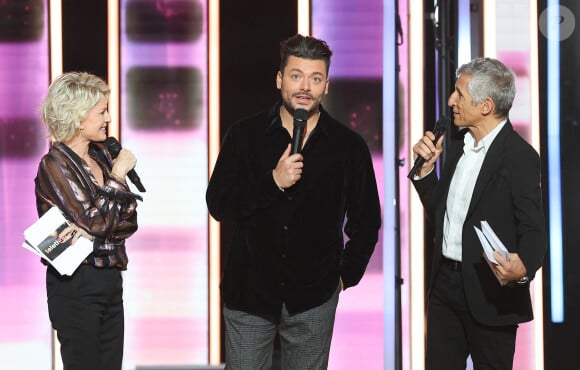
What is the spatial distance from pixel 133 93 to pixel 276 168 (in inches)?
55.1

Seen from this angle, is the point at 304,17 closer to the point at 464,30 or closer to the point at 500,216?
the point at 464,30

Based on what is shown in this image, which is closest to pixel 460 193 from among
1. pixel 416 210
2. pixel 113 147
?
pixel 416 210

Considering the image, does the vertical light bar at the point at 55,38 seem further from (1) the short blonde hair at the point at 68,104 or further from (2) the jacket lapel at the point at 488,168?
(2) the jacket lapel at the point at 488,168

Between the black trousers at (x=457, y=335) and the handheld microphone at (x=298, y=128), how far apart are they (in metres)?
0.61

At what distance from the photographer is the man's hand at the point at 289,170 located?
2.12m

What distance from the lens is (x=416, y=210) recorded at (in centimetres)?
332

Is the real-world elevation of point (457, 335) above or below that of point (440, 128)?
below

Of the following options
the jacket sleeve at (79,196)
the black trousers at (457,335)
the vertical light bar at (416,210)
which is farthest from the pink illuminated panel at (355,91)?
the jacket sleeve at (79,196)

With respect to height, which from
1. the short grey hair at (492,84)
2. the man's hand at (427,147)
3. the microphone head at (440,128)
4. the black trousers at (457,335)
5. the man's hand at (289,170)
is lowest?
the black trousers at (457,335)

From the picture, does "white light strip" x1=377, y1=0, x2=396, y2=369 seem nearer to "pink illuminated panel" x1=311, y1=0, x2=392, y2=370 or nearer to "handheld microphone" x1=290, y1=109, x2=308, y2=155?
"pink illuminated panel" x1=311, y1=0, x2=392, y2=370

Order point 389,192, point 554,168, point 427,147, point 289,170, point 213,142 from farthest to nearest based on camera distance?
point 213,142 → point 554,168 → point 389,192 → point 427,147 → point 289,170

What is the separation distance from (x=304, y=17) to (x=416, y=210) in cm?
93

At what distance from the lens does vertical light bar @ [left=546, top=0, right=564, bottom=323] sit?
328cm

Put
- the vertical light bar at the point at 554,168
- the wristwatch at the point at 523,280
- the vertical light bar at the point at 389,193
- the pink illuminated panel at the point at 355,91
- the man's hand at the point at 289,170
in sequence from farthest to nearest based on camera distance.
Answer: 1. the pink illuminated panel at the point at 355,91
2. the vertical light bar at the point at 554,168
3. the vertical light bar at the point at 389,193
4. the wristwatch at the point at 523,280
5. the man's hand at the point at 289,170
